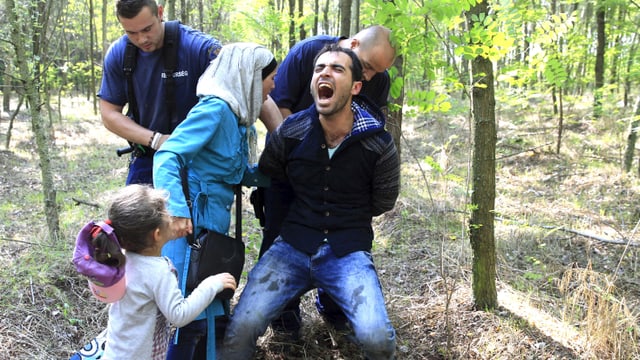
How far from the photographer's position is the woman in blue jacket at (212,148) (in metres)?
2.26

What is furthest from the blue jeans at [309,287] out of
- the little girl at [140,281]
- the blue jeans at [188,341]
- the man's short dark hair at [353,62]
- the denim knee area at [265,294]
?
the man's short dark hair at [353,62]

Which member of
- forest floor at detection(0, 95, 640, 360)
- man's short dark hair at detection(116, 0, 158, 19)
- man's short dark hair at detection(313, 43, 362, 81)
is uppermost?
man's short dark hair at detection(116, 0, 158, 19)

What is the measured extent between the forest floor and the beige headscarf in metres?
1.06

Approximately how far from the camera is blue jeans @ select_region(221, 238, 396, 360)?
2.36m

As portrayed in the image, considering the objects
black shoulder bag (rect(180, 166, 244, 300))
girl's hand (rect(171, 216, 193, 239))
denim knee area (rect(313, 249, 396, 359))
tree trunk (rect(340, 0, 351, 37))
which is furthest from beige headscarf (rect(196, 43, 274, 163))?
tree trunk (rect(340, 0, 351, 37))

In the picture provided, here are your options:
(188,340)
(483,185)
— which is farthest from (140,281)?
(483,185)

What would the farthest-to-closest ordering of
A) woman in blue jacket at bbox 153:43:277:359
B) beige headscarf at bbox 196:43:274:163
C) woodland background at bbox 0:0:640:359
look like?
woodland background at bbox 0:0:640:359
beige headscarf at bbox 196:43:274:163
woman in blue jacket at bbox 153:43:277:359

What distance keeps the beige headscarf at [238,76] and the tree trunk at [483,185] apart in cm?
145

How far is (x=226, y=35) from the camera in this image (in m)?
13.5

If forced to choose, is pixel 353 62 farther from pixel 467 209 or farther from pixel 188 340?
pixel 188 340

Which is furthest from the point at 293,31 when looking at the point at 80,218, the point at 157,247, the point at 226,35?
the point at 157,247

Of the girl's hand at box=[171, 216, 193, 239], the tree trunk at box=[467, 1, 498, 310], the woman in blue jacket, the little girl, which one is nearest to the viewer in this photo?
the little girl

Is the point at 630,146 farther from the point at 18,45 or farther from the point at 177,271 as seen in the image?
the point at 18,45

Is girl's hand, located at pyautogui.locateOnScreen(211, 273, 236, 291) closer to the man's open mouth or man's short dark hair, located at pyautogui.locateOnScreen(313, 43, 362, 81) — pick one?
the man's open mouth
